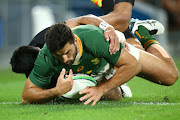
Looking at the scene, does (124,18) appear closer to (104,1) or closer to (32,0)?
(104,1)

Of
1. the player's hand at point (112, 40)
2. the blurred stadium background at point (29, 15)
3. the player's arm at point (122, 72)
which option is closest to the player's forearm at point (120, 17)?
the player's hand at point (112, 40)

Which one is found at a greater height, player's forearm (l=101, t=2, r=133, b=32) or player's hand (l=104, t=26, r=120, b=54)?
player's hand (l=104, t=26, r=120, b=54)

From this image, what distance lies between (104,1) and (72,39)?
269 cm

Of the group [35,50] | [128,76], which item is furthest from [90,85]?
[35,50]

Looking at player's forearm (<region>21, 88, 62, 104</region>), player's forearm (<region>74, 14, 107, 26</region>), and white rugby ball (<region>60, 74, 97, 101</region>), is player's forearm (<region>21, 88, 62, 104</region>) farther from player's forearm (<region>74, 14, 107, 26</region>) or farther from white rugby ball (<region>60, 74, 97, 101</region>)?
player's forearm (<region>74, 14, 107, 26</region>)

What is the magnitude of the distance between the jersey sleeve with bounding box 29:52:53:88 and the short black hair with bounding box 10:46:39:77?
469mm

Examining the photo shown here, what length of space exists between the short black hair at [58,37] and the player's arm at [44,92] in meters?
0.39

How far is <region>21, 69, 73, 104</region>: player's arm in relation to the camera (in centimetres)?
425

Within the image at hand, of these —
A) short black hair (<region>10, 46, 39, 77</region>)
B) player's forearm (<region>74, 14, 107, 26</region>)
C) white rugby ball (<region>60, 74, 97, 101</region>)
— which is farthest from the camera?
player's forearm (<region>74, 14, 107, 26</region>)

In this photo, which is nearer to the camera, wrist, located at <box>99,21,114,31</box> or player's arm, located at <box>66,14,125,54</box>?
player's arm, located at <box>66,14,125,54</box>

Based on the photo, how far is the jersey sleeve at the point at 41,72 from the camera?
4422mm

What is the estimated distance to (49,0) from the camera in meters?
13.4

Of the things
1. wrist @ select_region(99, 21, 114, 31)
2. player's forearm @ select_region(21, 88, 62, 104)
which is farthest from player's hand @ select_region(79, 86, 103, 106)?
wrist @ select_region(99, 21, 114, 31)

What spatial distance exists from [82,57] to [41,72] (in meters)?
0.52
